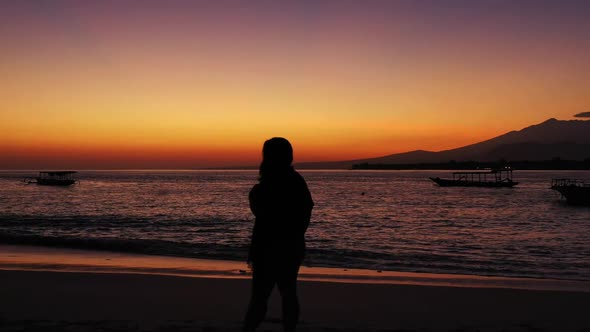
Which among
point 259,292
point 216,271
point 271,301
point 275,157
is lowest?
point 216,271

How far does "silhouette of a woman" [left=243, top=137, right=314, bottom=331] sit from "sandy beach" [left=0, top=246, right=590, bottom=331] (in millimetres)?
2051

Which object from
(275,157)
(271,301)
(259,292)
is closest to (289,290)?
(259,292)

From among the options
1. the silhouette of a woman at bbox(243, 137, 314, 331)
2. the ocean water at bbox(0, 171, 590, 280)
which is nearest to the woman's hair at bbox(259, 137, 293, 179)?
the silhouette of a woman at bbox(243, 137, 314, 331)

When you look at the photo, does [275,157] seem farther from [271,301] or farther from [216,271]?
[216,271]

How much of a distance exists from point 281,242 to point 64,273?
8293 mm

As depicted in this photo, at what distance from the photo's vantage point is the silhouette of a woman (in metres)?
4.45

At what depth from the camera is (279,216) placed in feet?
14.6

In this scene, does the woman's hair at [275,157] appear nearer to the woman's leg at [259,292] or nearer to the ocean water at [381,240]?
the woman's leg at [259,292]

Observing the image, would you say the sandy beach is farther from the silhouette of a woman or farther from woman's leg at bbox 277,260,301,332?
the silhouette of a woman

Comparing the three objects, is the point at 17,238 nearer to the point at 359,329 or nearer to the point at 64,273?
the point at 64,273

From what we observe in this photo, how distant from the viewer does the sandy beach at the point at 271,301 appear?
6.61 m

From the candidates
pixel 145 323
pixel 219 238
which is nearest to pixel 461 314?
pixel 145 323

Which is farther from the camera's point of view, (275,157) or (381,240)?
(381,240)

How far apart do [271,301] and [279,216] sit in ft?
13.2
